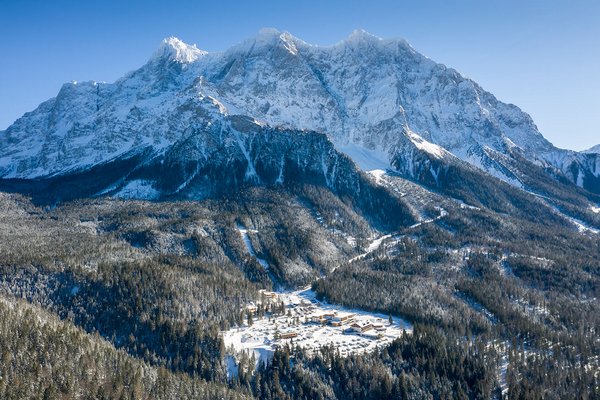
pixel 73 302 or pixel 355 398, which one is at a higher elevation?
pixel 73 302

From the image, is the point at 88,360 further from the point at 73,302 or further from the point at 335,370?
the point at 335,370

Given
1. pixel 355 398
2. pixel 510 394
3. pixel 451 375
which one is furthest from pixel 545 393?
pixel 355 398

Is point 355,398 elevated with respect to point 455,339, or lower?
lower

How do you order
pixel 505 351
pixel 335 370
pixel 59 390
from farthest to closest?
1. pixel 505 351
2. pixel 335 370
3. pixel 59 390

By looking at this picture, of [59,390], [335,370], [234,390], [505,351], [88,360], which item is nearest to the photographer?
[59,390]

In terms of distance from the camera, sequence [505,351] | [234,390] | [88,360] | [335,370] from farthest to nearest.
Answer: [505,351] < [335,370] < [234,390] < [88,360]

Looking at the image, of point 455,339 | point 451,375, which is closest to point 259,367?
point 451,375

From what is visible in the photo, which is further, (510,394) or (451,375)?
(451,375)

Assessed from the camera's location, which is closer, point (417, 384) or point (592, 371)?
point (417, 384)

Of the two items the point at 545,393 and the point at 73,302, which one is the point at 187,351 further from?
the point at 545,393

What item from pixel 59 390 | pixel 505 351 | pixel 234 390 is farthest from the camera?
pixel 505 351
